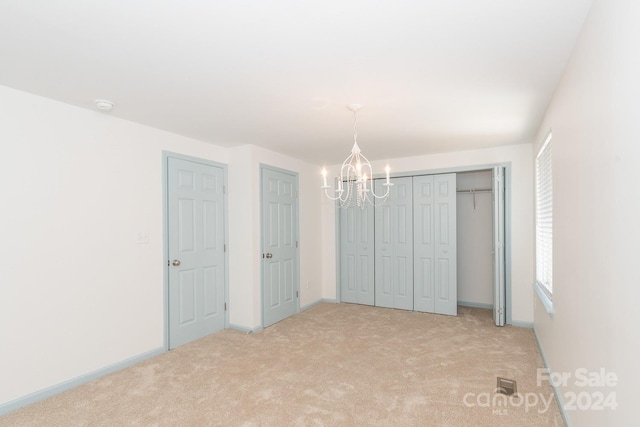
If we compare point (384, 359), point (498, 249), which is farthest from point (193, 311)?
point (498, 249)

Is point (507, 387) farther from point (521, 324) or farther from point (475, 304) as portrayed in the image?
point (475, 304)

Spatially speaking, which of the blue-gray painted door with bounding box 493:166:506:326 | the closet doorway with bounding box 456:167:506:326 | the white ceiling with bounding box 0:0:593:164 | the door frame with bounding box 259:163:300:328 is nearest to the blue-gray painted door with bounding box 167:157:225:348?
the door frame with bounding box 259:163:300:328

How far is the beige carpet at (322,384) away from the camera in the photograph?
230cm

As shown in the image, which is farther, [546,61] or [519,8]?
[546,61]

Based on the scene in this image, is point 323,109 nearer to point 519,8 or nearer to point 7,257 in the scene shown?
point 519,8

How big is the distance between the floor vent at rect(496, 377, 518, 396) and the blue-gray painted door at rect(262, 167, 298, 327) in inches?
105

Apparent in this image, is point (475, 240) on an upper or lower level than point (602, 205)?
lower

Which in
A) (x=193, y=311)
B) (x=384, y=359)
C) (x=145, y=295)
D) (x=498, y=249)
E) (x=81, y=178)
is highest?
(x=81, y=178)

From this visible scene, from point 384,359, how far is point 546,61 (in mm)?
2708

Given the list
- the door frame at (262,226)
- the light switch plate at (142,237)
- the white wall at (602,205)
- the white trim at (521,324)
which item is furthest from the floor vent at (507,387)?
the light switch plate at (142,237)

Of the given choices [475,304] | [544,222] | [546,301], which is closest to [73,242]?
[546,301]

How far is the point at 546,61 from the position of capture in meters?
2.09

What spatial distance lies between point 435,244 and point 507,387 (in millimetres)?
2381

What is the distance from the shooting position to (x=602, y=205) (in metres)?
1.47
